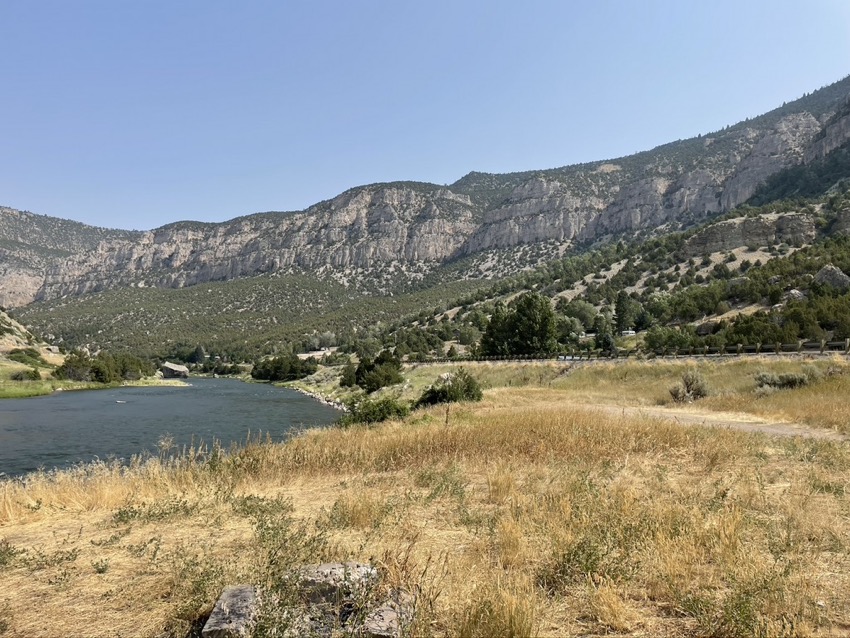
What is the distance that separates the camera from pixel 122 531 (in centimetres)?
616

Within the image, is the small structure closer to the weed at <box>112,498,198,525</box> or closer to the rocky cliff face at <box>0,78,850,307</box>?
the rocky cliff face at <box>0,78,850,307</box>

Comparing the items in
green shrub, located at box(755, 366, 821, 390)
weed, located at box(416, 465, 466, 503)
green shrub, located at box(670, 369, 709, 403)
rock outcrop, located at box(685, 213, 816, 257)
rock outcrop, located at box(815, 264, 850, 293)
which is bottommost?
green shrub, located at box(670, 369, 709, 403)

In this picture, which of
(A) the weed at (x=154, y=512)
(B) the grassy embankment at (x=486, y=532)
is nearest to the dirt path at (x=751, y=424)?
(B) the grassy embankment at (x=486, y=532)

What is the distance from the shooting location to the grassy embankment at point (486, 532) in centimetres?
382

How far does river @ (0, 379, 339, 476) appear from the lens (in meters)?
24.2

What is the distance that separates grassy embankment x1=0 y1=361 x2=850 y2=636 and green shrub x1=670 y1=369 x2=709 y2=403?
45.1ft

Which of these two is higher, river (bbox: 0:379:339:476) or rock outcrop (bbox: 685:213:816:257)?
rock outcrop (bbox: 685:213:816:257)

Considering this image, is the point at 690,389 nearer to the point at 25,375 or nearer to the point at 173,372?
the point at 25,375

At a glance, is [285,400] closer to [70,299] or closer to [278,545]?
[278,545]

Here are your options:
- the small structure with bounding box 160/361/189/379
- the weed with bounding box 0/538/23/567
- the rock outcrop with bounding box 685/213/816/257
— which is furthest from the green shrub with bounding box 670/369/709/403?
the small structure with bounding box 160/361/189/379

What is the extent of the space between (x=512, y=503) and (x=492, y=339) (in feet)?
171

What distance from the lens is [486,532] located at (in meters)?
5.73

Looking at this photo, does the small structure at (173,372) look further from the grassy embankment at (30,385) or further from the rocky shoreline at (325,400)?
the rocky shoreline at (325,400)

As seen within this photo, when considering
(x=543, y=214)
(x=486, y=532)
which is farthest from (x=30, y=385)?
(x=543, y=214)
